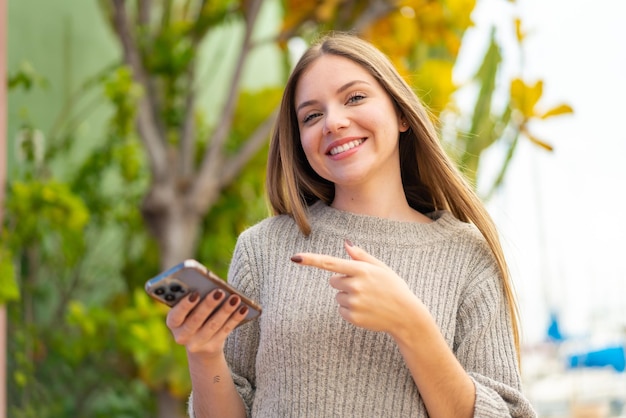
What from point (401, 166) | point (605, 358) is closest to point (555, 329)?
point (605, 358)

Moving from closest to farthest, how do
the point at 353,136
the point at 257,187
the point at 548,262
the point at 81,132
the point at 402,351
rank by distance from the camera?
1. the point at 402,351
2. the point at 353,136
3. the point at 81,132
4. the point at 257,187
5. the point at 548,262

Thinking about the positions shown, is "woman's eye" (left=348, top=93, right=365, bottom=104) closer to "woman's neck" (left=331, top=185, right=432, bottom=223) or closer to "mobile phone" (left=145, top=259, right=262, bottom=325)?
"woman's neck" (left=331, top=185, right=432, bottom=223)

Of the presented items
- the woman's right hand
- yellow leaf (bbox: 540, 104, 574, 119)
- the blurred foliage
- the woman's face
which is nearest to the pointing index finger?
the woman's right hand

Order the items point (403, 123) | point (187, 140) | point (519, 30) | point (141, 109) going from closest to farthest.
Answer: point (403, 123) → point (519, 30) → point (141, 109) → point (187, 140)

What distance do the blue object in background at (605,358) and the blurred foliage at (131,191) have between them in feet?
3.54

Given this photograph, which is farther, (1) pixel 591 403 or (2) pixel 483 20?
(1) pixel 591 403

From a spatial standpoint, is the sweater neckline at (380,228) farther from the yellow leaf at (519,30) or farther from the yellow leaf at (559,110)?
the yellow leaf at (519,30)

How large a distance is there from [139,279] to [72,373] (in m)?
0.36

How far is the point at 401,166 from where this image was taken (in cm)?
125

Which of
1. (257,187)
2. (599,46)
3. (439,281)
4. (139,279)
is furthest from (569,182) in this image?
(439,281)

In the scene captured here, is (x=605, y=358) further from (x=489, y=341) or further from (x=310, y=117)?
(x=310, y=117)

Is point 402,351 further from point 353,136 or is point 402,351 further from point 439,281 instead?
point 353,136

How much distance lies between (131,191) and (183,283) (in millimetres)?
1982

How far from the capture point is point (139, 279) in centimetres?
267
